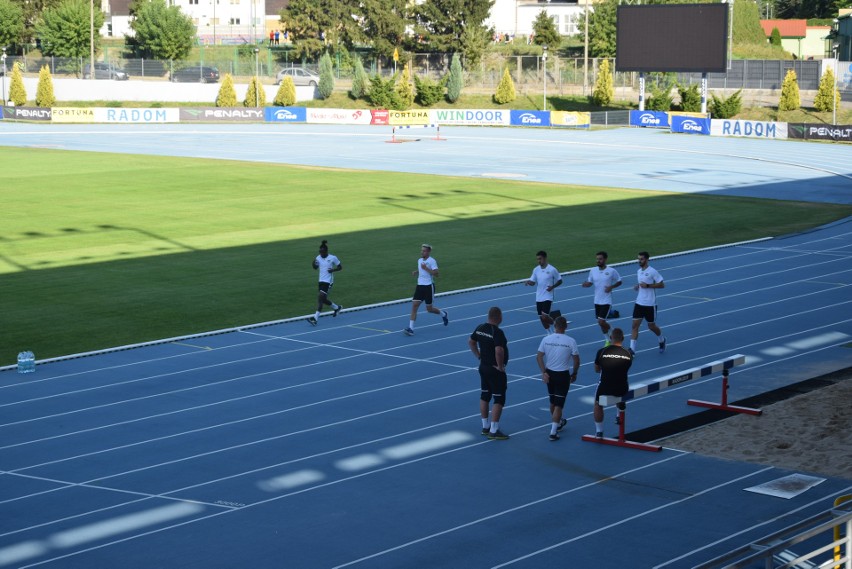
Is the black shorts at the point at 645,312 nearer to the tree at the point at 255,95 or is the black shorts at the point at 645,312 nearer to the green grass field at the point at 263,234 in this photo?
the green grass field at the point at 263,234

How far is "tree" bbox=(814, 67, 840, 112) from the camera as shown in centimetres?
8612

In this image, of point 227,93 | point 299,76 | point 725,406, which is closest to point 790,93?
point 227,93

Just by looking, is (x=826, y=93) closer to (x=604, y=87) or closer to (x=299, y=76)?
(x=604, y=87)

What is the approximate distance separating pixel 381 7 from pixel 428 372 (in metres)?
103

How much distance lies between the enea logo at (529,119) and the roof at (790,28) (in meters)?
74.4

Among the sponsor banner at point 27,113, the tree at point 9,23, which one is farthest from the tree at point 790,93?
the tree at point 9,23

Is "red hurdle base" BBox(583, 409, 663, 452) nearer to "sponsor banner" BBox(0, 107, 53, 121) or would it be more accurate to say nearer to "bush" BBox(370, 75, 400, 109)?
"sponsor banner" BBox(0, 107, 53, 121)

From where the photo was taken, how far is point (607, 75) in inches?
3816

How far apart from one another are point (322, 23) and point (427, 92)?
940 inches

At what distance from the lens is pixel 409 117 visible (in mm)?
91625

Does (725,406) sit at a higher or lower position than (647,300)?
lower

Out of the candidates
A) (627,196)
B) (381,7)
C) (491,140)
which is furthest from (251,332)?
(381,7)

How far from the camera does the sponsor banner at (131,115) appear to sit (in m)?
94.1

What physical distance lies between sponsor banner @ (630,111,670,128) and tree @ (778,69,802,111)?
366 inches
